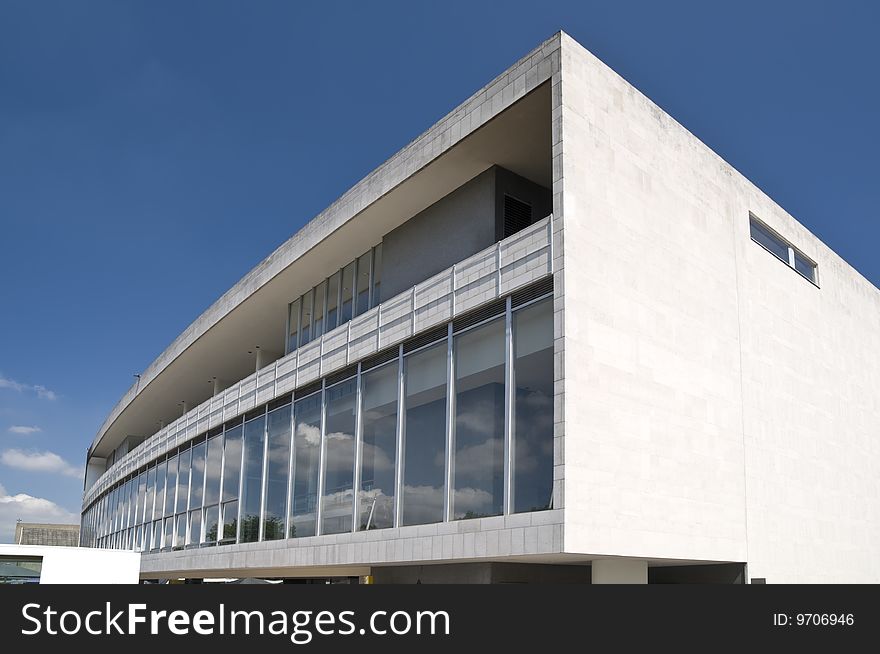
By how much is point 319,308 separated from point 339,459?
5.97 m

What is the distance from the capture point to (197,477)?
1156 inches

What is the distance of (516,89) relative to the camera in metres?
16.4

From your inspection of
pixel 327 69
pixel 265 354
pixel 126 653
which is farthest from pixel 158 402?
pixel 126 653

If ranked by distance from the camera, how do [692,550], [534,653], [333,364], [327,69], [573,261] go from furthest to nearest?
[327,69] → [333,364] → [692,550] → [573,261] → [534,653]

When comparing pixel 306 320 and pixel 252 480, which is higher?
pixel 306 320

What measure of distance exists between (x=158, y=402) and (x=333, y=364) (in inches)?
839

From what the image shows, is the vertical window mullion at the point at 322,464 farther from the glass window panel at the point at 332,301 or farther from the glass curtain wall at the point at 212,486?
the glass curtain wall at the point at 212,486

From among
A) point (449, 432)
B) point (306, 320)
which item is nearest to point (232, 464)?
point (306, 320)

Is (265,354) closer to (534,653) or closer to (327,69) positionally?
(327,69)

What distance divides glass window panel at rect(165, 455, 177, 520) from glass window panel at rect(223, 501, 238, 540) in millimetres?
5827

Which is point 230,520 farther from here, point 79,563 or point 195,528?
point 79,563

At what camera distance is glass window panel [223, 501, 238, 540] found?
83.0 ft

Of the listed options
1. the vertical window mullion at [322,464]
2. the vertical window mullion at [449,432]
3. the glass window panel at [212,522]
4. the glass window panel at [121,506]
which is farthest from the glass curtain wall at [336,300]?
the glass window panel at [121,506]

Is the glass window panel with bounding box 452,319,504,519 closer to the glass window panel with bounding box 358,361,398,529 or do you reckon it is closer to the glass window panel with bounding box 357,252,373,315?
the glass window panel with bounding box 358,361,398,529
